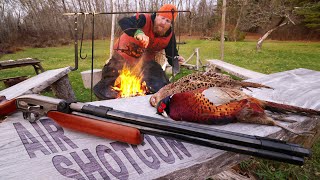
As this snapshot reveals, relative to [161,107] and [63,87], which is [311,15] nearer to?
[63,87]

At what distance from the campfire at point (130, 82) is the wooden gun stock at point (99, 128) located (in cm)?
254

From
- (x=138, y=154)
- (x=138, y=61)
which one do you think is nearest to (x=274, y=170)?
(x=138, y=154)

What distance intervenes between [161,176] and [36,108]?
0.97m

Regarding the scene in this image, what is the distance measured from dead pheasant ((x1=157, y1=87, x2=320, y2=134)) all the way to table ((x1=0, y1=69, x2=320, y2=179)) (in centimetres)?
6

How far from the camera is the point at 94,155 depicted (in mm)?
1379

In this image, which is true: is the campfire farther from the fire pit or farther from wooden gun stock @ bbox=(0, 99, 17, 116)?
wooden gun stock @ bbox=(0, 99, 17, 116)

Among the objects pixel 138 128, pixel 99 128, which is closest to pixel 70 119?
pixel 99 128

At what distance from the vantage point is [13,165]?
1.26 m

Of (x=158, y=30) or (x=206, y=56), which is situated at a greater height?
(x=158, y=30)

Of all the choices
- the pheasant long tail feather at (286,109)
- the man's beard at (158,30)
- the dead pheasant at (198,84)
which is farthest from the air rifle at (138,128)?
the man's beard at (158,30)

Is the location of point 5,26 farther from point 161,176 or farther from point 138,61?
point 161,176

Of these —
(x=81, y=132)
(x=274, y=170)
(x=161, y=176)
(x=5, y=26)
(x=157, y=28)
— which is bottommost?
(x=274, y=170)

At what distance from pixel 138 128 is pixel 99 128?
0.82 feet

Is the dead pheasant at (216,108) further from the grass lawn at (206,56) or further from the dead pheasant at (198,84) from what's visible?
the grass lawn at (206,56)
